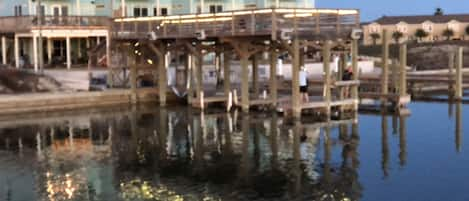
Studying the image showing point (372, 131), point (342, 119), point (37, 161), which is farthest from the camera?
point (342, 119)

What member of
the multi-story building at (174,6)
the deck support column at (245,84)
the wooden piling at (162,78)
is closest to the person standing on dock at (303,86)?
the deck support column at (245,84)

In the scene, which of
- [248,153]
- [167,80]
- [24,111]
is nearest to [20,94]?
[24,111]

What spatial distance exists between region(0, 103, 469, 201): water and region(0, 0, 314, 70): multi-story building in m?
11.3

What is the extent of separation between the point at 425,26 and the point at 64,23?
245 ft

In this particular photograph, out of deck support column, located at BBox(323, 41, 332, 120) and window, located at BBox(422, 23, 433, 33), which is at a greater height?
window, located at BBox(422, 23, 433, 33)

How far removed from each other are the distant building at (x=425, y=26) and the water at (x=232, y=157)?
248ft

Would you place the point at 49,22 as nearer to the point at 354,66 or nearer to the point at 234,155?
the point at 354,66

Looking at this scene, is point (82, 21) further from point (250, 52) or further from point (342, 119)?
point (342, 119)

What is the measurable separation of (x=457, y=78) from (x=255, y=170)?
21001mm

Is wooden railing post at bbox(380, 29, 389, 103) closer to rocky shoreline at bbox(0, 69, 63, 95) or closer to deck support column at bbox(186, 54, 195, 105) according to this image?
deck support column at bbox(186, 54, 195, 105)

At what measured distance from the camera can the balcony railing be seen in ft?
143

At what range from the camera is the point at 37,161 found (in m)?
22.7

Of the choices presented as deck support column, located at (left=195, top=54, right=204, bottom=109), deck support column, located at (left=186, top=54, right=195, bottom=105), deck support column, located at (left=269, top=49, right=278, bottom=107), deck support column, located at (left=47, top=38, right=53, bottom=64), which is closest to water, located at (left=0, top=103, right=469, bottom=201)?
deck support column, located at (left=269, top=49, right=278, bottom=107)

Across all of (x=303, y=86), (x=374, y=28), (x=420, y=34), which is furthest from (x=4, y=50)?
(x=374, y=28)
